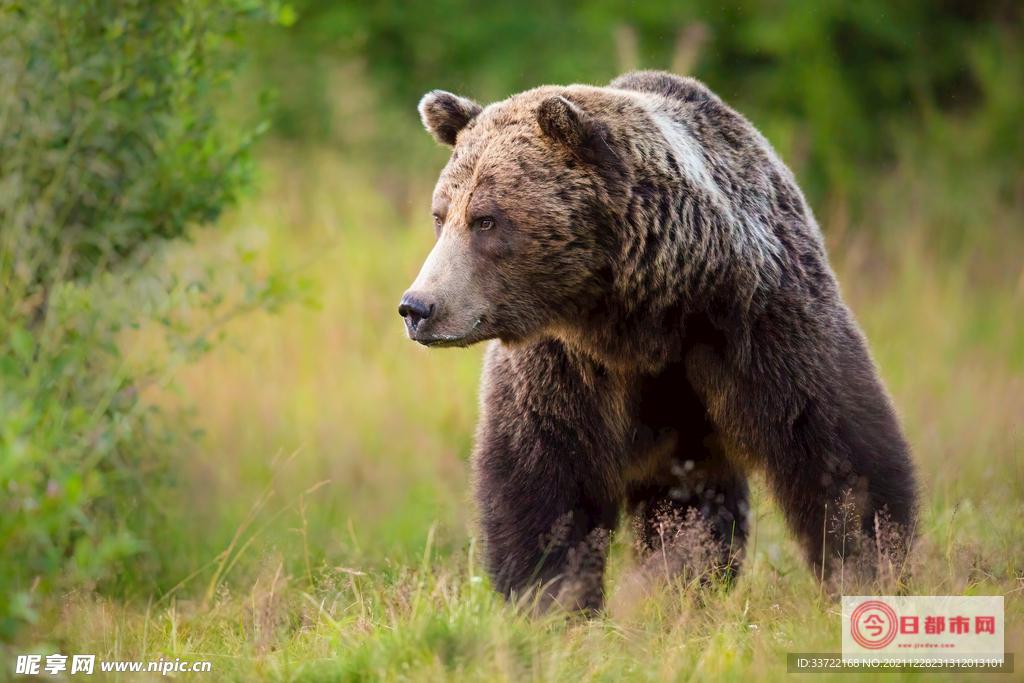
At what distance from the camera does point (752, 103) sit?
15211 millimetres

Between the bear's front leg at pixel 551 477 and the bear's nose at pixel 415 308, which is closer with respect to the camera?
the bear's nose at pixel 415 308

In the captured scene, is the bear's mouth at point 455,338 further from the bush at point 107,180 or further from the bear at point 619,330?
the bush at point 107,180

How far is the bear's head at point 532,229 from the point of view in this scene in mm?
4504

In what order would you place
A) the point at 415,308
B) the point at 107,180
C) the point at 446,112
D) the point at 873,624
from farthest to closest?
the point at 107,180 < the point at 446,112 < the point at 415,308 < the point at 873,624

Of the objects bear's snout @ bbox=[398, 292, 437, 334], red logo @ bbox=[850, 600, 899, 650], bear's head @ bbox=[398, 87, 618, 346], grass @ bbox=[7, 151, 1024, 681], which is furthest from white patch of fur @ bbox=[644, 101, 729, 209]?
red logo @ bbox=[850, 600, 899, 650]

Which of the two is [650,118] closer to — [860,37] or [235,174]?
[235,174]

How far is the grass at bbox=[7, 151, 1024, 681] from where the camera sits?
4.05 metres

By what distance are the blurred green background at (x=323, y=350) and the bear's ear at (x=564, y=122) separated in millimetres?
1560

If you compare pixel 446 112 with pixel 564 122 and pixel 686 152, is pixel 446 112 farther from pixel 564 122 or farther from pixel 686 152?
pixel 686 152

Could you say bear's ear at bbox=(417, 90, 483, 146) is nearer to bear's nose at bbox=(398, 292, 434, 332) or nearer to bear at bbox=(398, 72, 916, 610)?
bear at bbox=(398, 72, 916, 610)

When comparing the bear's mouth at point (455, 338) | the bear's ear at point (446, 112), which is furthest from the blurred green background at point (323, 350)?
the bear's ear at point (446, 112)

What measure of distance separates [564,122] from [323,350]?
4886 mm

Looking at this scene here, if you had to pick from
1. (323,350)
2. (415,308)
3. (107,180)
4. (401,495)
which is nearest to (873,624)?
(415,308)

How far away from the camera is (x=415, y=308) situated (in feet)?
14.1
